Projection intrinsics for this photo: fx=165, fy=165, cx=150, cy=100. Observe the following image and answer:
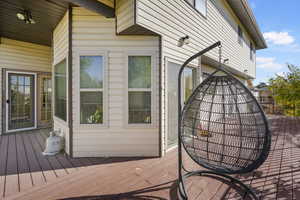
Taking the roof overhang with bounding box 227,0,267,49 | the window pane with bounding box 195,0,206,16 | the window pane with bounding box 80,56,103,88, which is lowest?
the window pane with bounding box 80,56,103,88

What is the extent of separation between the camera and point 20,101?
18.2ft

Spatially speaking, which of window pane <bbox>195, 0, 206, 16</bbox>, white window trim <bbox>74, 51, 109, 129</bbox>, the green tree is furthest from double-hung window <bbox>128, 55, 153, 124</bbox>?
the green tree

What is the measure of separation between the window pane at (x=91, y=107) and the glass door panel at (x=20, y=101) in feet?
11.8

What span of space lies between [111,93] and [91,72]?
60 centimetres

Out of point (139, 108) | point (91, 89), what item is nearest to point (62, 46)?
point (91, 89)

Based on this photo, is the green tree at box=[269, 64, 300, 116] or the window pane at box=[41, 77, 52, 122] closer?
the window pane at box=[41, 77, 52, 122]

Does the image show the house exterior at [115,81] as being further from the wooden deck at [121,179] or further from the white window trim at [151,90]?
the wooden deck at [121,179]

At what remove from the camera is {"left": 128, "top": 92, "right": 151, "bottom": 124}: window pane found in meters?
3.40

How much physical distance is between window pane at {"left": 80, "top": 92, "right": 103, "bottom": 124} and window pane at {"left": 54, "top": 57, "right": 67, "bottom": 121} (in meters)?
0.66

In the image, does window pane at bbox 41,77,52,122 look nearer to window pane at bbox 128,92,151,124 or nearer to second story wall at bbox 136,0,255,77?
window pane at bbox 128,92,151,124

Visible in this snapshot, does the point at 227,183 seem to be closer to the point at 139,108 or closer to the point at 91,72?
the point at 139,108

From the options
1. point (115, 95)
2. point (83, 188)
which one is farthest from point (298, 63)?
point (83, 188)

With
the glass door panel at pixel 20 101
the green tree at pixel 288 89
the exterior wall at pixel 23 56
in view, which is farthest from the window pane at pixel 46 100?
the green tree at pixel 288 89

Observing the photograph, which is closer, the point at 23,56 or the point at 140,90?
the point at 140,90
